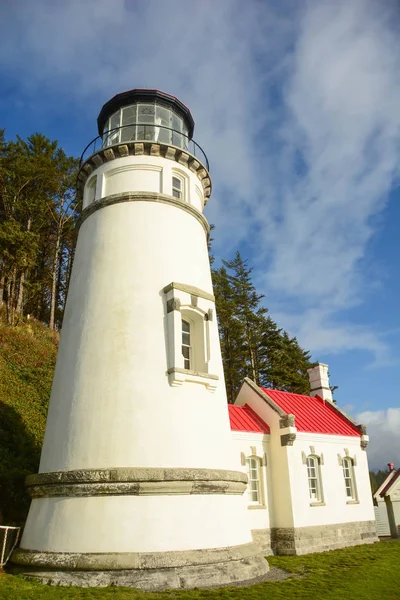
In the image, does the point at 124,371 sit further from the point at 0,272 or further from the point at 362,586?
the point at 0,272

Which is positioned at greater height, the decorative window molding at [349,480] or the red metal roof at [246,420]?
the red metal roof at [246,420]

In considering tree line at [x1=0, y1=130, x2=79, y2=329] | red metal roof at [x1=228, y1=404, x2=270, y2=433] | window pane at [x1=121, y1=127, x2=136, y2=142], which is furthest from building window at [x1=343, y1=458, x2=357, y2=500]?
tree line at [x1=0, y1=130, x2=79, y2=329]

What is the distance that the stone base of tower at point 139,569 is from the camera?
816 centimetres

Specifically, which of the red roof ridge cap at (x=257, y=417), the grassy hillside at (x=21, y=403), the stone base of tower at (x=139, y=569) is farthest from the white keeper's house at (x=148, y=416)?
the grassy hillside at (x=21, y=403)

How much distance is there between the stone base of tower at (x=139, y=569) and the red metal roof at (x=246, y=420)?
6.40 m

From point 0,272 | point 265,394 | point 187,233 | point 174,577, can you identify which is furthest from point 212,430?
point 0,272

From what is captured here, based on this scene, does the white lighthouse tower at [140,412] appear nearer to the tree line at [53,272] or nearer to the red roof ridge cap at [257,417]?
the red roof ridge cap at [257,417]

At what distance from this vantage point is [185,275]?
11703 millimetres

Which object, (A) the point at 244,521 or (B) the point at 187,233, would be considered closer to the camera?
(A) the point at 244,521

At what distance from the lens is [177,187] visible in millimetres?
13422

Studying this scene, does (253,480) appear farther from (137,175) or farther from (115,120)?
(115,120)

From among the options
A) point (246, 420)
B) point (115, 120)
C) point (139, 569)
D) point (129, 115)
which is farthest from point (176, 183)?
point (139, 569)

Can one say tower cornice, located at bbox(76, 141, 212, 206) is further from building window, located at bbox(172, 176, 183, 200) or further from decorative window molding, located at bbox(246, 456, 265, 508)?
decorative window molding, located at bbox(246, 456, 265, 508)

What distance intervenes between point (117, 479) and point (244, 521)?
3.51m
